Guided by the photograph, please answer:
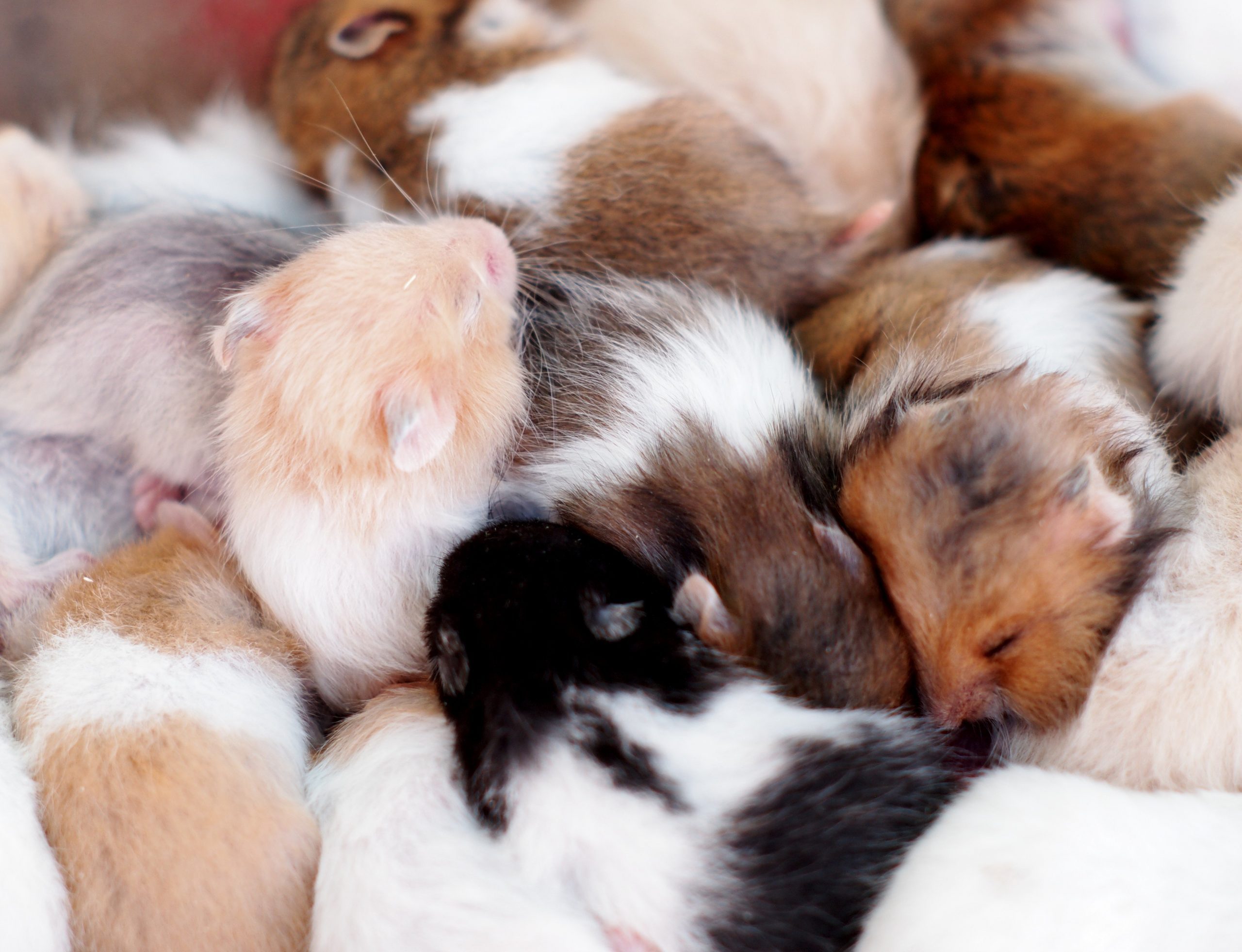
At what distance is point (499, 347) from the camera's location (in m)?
2.18

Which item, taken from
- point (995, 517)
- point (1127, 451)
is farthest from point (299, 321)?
point (1127, 451)

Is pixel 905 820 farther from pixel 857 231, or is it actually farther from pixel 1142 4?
pixel 1142 4

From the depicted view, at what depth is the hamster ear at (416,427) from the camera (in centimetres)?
189

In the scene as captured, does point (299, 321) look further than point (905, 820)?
Yes

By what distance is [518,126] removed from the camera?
8.02 feet

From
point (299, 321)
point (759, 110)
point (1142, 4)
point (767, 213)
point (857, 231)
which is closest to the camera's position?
point (299, 321)

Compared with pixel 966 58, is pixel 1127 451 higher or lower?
lower

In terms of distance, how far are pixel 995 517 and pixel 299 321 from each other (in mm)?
1415

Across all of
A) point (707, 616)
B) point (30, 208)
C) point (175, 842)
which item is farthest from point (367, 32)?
point (175, 842)

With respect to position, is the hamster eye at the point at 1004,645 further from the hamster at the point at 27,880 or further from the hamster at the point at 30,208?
the hamster at the point at 30,208

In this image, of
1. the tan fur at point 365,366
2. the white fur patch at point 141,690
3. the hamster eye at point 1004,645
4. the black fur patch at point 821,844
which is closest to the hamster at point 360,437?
the tan fur at point 365,366

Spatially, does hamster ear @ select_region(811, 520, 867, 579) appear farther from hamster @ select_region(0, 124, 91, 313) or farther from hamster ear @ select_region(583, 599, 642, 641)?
hamster @ select_region(0, 124, 91, 313)

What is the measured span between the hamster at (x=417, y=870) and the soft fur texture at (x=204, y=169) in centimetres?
157

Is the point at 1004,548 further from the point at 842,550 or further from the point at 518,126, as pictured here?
the point at 518,126
